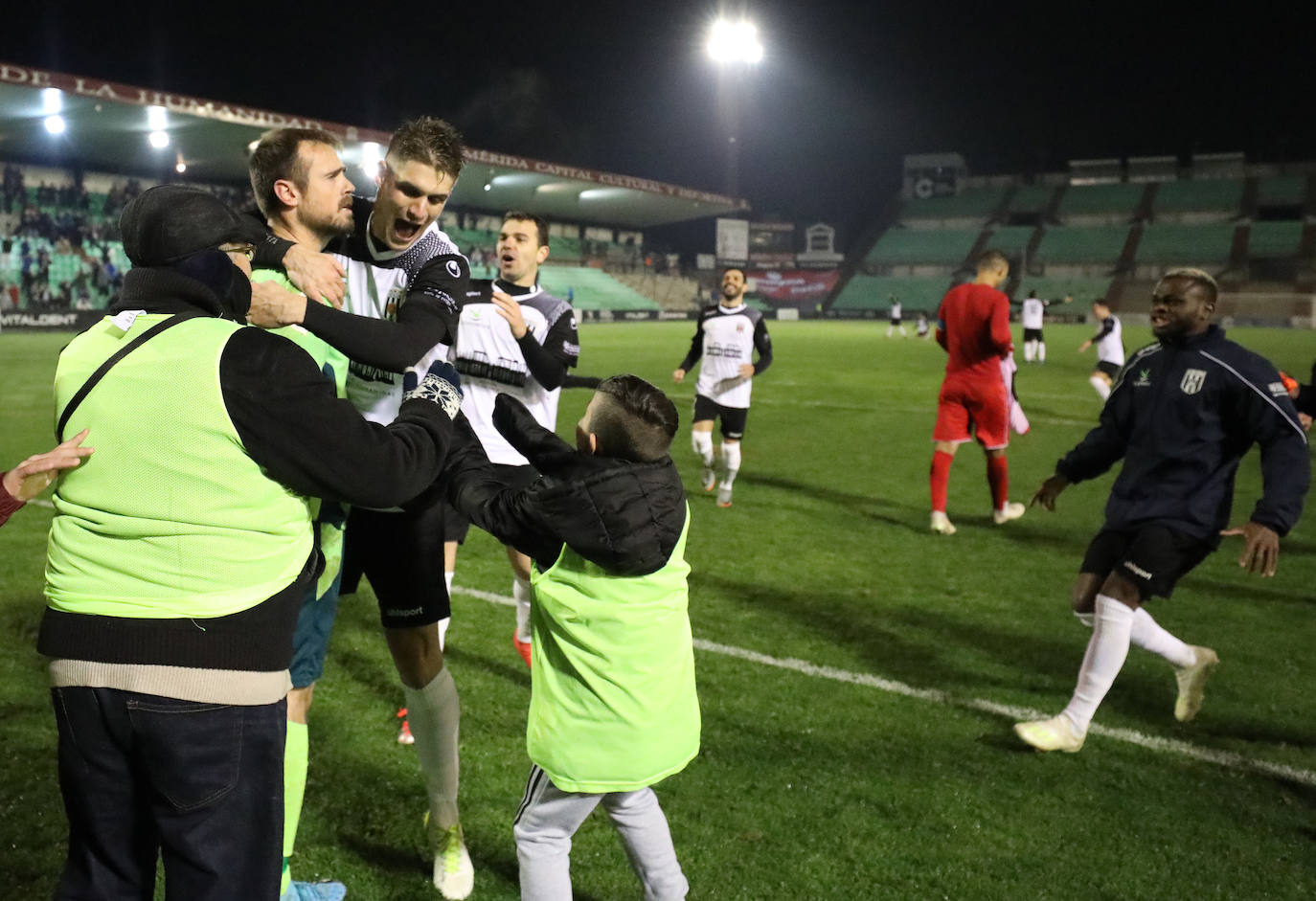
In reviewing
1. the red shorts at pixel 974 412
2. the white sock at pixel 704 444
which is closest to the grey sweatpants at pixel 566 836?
the red shorts at pixel 974 412

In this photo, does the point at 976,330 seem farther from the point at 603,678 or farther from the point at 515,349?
the point at 603,678

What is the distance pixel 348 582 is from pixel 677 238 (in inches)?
3029

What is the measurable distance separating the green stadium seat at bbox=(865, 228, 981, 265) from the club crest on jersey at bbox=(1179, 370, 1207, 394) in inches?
2893

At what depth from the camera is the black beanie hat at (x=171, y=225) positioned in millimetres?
1999

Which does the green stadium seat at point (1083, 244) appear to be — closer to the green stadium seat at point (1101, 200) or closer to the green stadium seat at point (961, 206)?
the green stadium seat at point (1101, 200)

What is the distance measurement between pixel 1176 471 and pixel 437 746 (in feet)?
10.5

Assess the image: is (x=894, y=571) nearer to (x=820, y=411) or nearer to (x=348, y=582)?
(x=348, y=582)

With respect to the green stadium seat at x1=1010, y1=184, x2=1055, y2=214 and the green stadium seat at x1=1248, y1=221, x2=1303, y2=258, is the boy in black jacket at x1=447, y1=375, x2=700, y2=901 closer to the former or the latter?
the green stadium seat at x1=1248, y1=221, x2=1303, y2=258

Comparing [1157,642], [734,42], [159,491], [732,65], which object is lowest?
[1157,642]

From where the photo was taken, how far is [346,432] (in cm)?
202

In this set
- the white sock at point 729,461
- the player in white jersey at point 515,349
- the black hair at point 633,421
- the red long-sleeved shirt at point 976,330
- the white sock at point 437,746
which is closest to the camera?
the black hair at point 633,421

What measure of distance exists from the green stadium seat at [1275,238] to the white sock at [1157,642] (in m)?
67.9

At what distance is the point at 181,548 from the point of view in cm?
195

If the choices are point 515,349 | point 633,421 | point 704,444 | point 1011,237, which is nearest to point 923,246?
point 1011,237
